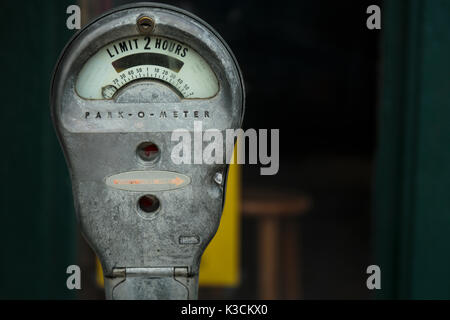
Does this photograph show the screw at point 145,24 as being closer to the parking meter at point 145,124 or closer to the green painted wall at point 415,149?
the parking meter at point 145,124

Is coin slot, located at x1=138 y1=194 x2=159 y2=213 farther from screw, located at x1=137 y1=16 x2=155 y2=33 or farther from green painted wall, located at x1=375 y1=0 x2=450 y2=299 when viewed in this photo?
green painted wall, located at x1=375 y1=0 x2=450 y2=299

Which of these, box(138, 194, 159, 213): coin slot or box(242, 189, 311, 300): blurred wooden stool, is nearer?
box(138, 194, 159, 213): coin slot

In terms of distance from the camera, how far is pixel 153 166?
132 cm

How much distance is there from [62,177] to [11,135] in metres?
0.26

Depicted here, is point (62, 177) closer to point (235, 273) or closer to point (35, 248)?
point (35, 248)

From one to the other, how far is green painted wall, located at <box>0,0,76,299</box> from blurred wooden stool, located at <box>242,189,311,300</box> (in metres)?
0.95

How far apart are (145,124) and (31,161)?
49.6 inches

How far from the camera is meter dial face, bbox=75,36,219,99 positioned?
132 centimetres

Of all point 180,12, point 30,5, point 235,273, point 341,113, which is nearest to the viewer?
point 180,12

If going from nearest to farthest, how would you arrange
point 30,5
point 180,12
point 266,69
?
point 180,12, point 30,5, point 266,69

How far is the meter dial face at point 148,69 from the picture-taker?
1.32 meters

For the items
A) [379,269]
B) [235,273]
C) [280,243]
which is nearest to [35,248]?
[235,273]

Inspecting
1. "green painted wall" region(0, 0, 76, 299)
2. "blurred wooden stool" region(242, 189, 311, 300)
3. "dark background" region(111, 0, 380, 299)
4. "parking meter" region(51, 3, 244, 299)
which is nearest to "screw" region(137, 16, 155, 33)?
"parking meter" region(51, 3, 244, 299)

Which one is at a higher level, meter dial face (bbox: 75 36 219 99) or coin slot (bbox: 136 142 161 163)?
meter dial face (bbox: 75 36 219 99)
